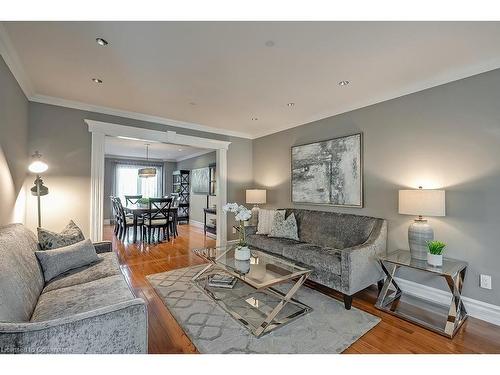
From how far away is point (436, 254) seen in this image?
221 centimetres

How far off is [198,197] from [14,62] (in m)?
5.64

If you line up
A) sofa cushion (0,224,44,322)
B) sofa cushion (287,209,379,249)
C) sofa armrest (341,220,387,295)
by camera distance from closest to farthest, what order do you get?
sofa cushion (0,224,44,322) → sofa armrest (341,220,387,295) → sofa cushion (287,209,379,249)

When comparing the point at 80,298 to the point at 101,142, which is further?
the point at 101,142

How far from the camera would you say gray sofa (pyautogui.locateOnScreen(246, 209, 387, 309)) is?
2.40 m

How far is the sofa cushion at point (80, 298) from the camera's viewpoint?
4.83 ft

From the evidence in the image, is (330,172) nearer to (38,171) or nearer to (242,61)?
(242,61)

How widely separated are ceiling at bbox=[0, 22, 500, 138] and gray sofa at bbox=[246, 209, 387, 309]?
167 centimetres

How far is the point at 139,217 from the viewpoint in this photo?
5.55 meters

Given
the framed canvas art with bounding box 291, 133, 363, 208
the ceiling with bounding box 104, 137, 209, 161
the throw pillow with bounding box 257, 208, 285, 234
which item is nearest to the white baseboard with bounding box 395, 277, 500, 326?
the framed canvas art with bounding box 291, 133, 363, 208

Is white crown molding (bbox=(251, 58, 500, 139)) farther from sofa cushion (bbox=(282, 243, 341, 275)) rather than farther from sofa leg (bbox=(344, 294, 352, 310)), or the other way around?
sofa leg (bbox=(344, 294, 352, 310))

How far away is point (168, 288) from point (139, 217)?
10.7 feet

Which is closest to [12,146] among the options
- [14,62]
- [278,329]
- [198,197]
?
[14,62]

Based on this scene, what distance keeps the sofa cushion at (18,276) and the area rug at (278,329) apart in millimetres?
1110
